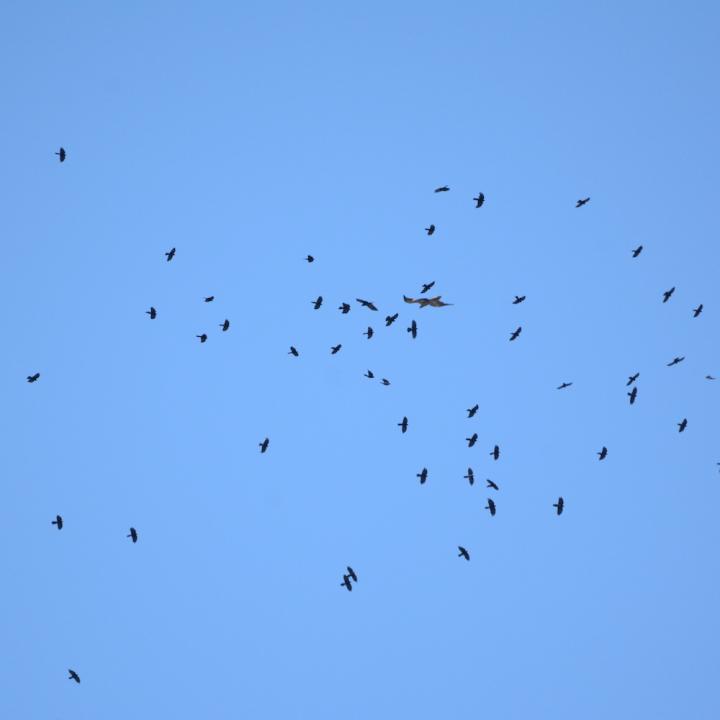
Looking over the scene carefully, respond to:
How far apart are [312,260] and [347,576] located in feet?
48.8

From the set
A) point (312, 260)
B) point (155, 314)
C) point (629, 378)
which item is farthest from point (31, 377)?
point (629, 378)

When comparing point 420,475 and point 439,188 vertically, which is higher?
point 439,188

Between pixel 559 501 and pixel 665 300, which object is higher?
pixel 665 300

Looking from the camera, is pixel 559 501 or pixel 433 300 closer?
pixel 433 300

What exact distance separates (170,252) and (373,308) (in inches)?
421

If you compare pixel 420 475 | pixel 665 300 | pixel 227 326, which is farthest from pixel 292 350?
pixel 665 300

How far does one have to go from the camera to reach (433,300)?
93.5 m

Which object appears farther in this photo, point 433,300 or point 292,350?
point 292,350

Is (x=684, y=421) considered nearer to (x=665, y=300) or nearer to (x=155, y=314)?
(x=665, y=300)

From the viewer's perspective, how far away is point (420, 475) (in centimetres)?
9619

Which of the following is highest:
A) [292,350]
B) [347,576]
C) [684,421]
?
[292,350]

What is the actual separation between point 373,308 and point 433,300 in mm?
5542

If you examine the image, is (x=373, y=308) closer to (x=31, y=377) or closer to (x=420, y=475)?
(x=420, y=475)

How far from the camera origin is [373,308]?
323 feet
